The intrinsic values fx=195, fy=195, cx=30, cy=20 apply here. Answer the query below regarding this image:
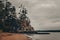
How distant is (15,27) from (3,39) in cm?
3101

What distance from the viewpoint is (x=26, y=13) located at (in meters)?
65.2

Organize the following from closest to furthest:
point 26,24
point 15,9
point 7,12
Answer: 1. point 7,12
2. point 15,9
3. point 26,24

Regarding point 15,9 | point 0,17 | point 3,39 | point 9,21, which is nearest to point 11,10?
point 15,9

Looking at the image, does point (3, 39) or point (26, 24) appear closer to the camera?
point (3, 39)

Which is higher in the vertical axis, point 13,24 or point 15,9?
point 15,9

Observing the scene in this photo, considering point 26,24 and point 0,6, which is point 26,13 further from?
point 0,6

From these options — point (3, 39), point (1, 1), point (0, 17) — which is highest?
point (1, 1)

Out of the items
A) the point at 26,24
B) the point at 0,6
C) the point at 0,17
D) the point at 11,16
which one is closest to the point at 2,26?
the point at 0,17

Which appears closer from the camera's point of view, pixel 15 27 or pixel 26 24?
pixel 15 27

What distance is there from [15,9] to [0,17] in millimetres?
13014

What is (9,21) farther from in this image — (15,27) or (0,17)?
(0,17)

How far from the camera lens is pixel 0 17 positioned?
4678 centimetres

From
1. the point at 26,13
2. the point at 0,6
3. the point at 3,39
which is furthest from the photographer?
the point at 26,13

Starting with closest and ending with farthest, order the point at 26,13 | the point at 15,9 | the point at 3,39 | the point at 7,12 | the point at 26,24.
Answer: the point at 3,39 < the point at 7,12 < the point at 15,9 < the point at 26,13 < the point at 26,24
